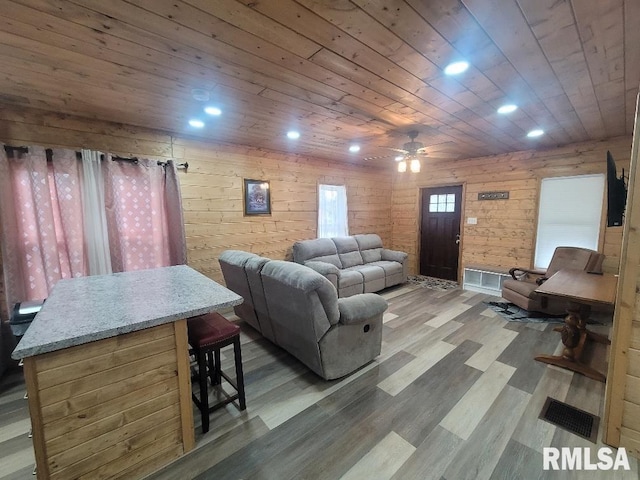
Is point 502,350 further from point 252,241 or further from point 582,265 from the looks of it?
point 252,241

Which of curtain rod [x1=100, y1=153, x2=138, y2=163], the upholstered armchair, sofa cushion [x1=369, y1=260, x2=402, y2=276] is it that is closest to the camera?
curtain rod [x1=100, y1=153, x2=138, y2=163]

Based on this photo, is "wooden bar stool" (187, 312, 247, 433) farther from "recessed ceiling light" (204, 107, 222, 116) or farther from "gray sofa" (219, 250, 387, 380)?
"recessed ceiling light" (204, 107, 222, 116)

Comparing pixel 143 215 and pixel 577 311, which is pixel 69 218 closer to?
pixel 143 215

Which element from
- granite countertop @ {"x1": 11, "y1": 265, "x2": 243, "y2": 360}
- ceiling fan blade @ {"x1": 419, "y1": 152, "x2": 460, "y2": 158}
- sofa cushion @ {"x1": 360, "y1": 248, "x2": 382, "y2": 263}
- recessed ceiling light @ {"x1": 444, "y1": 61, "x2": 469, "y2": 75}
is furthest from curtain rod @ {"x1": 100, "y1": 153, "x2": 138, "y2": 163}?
ceiling fan blade @ {"x1": 419, "y1": 152, "x2": 460, "y2": 158}

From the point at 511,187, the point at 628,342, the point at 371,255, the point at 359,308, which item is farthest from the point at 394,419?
the point at 511,187

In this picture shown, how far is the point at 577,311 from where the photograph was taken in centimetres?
262

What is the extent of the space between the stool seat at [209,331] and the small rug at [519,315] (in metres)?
3.64

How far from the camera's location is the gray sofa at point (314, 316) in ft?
7.06

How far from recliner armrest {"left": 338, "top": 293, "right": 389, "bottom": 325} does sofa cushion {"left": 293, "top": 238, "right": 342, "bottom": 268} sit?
7.20 ft

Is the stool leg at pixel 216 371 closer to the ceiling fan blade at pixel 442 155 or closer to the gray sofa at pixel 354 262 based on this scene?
the gray sofa at pixel 354 262

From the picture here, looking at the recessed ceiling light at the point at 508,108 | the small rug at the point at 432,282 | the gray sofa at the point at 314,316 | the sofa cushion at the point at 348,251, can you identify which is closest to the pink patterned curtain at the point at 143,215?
the gray sofa at the point at 314,316

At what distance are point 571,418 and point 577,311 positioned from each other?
116 cm

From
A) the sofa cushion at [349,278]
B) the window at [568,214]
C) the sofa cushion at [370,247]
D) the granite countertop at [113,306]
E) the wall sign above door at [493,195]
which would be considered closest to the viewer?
the granite countertop at [113,306]

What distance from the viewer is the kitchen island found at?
1226mm
